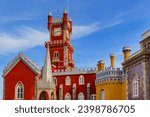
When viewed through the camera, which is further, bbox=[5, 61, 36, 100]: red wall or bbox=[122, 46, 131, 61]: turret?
bbox=[5, 61, 36, 100]: red wall

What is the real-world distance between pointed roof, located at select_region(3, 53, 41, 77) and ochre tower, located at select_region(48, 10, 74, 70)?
850cm

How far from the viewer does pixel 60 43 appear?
51688 millimetres

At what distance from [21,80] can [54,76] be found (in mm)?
6772

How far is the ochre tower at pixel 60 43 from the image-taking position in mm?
50812

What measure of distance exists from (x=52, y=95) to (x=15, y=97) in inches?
193

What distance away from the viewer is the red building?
39.6 m

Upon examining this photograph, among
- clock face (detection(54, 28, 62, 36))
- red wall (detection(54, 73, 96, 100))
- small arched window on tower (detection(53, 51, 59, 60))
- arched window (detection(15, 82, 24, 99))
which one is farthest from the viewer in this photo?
clock face (detection(54, 28, 62, 36))

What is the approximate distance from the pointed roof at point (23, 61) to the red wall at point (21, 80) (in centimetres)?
39

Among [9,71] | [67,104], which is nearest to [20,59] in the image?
[9,71]

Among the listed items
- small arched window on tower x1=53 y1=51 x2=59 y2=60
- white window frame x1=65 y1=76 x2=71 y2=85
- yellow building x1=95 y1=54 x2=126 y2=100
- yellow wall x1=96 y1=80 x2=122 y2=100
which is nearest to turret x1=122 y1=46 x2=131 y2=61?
yellow building x1=95 y1=54 x2=126 y2=100

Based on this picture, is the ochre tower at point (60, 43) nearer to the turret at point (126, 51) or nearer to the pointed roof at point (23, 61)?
the pointed roof at point (23, 61)

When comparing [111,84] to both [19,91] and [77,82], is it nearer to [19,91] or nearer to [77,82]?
[77,82]

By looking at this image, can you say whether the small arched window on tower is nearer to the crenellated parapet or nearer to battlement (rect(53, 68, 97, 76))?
battlement (rect(53, 68, 97, 76))

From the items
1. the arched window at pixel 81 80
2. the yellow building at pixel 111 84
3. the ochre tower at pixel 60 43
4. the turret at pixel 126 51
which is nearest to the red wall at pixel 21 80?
the arched window at pixel 81 80
